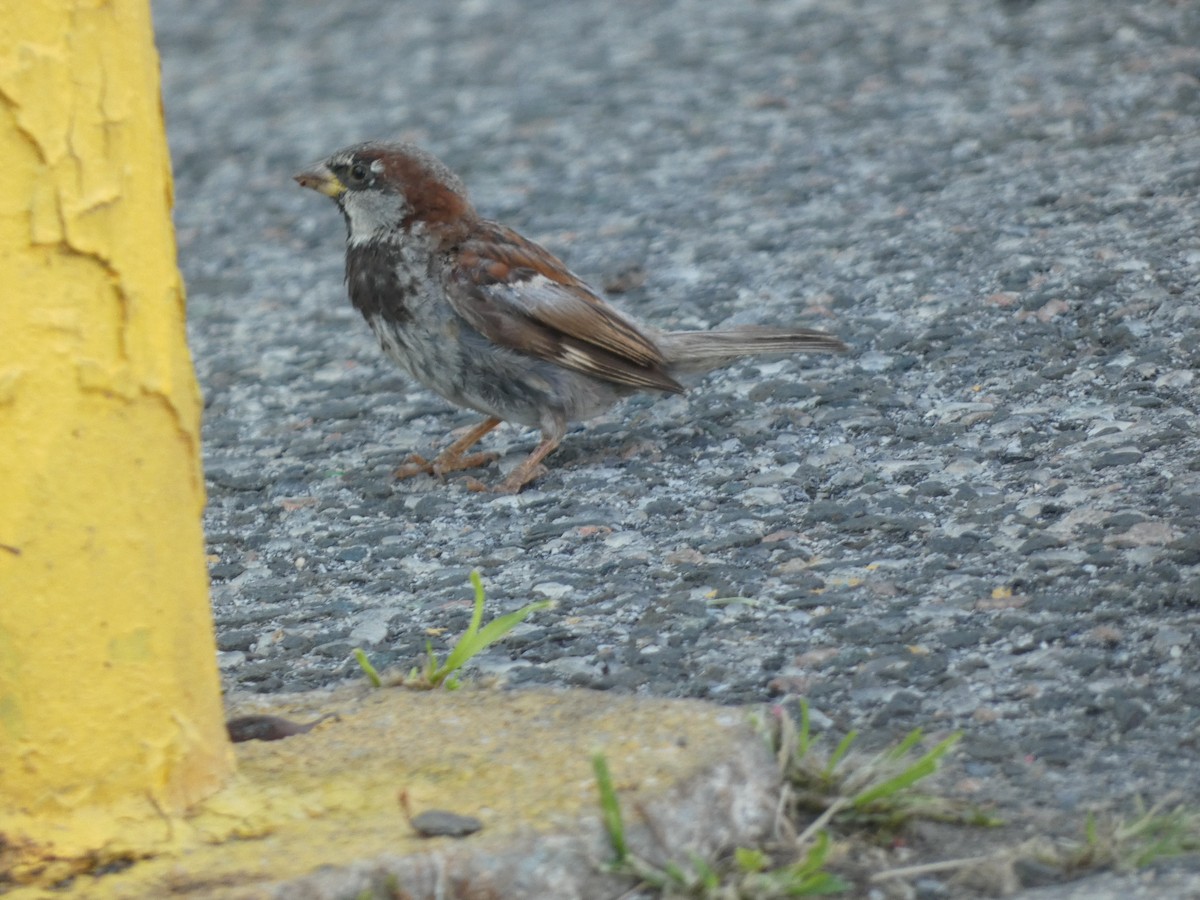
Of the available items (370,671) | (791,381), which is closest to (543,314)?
(791,381)

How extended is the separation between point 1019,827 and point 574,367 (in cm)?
237

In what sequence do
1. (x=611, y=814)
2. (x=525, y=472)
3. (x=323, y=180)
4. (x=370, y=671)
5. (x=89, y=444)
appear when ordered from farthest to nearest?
(x=323, y=180) < (x=525, y=472) < (x=370, y=671) < (x=611, y=814) < (x=89, y=444)

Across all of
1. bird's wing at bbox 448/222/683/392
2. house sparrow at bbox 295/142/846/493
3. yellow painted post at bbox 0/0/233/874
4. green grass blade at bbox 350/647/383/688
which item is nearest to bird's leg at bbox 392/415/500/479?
house sparrow at bbox 295/142/846/493

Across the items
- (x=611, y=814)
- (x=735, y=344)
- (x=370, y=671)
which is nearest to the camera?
(x=611, y=814)

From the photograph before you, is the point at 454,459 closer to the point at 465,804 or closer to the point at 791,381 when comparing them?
the point at 791,381

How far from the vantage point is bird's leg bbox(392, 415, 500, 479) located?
15.3ft

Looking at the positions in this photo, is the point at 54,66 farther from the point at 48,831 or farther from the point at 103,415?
the point at 48,831

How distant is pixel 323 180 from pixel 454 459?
95 centimetres

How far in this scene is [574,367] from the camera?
4.67 meters

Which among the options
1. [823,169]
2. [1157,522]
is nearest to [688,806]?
[1157,522]

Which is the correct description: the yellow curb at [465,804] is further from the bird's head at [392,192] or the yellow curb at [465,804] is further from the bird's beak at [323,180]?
the bird's beak at [323,180]

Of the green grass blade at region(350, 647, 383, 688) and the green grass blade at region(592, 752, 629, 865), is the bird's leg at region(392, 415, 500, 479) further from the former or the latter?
the green grass blade at region(592, 752, 629, 865)

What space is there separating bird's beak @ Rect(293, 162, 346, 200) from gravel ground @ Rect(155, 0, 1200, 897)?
74cm

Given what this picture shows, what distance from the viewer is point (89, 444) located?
224cm
